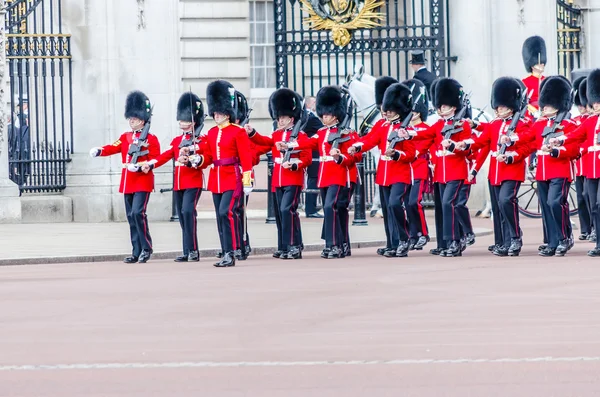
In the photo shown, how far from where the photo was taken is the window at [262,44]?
28094 mm

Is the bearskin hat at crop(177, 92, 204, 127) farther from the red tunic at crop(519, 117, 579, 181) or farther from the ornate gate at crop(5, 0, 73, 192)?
the ornate gate at crop(5, 0, 73, 192)

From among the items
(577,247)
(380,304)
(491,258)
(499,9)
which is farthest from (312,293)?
(499,9)

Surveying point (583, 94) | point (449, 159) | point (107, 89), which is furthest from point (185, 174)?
point (107, 89)

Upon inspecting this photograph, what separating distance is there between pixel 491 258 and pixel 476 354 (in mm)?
6064

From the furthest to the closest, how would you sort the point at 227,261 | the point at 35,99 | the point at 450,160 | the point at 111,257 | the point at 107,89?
the point at 107,89, the point at 35,99, the point at 111,257, the point at 450,160, the point at 227,261

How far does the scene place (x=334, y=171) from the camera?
13836 mm

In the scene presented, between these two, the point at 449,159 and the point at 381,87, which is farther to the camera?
the point at 381,87

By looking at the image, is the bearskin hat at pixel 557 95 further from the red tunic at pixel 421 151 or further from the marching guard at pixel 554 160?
the red tunic at pixel 421 151

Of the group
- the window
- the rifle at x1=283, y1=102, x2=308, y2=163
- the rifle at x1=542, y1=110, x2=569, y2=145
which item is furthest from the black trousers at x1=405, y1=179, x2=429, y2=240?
the window

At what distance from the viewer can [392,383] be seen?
6789 millimetres

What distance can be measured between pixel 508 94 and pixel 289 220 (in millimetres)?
2125

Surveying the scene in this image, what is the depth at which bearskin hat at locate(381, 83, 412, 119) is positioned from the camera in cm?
1405

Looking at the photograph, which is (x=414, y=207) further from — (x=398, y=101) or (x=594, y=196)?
(x=594, y=196)

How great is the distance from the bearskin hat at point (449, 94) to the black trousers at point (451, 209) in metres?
0.68
